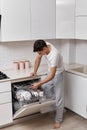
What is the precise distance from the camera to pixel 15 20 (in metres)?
2.90

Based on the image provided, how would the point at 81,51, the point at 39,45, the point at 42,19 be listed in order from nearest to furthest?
the point at 39,45 → the point at 42,19 → the point at 81,51

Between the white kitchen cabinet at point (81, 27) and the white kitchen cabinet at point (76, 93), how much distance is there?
0.61 m

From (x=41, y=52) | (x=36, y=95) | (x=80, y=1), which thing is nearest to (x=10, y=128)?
(x=36, y=95)

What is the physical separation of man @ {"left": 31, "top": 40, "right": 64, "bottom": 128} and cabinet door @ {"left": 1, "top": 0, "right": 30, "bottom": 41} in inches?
17.4

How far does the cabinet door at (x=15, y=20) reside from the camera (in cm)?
281

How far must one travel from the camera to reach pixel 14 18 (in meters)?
2.89

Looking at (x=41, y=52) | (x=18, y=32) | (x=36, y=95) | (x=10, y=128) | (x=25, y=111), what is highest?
(x=18, y=32)

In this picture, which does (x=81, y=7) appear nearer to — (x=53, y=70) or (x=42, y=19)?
(x=42, y=19)

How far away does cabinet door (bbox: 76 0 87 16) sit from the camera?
114 inches

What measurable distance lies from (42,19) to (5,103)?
4.56 ft

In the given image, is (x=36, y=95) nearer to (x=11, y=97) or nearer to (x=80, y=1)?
(x=11, y=97)

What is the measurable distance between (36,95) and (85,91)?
2.39 ft

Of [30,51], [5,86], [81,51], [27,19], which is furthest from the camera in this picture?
[81,51]

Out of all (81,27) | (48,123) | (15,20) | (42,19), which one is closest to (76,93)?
(48,123)
